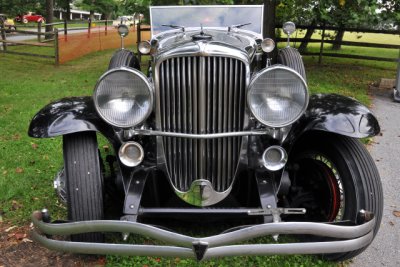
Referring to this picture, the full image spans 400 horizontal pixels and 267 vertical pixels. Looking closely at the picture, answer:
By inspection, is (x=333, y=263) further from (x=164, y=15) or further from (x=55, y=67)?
(x=55, y=67)

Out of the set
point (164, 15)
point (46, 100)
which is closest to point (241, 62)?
point (164, 15)

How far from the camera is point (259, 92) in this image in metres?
2.84

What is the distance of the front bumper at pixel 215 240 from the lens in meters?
2.42

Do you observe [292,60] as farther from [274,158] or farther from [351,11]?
[351,11]

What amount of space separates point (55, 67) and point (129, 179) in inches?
384

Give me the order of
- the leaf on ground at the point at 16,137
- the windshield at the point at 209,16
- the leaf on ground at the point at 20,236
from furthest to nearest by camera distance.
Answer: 1. the leaf on ground at the point at 16,137
2. the windshield at the point at 209,16
3. the leaf on ground at the point at 20,236

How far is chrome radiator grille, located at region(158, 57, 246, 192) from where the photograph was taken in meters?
2.79

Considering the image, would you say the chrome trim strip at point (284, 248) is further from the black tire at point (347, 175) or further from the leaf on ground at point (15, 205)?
the leaf on ground at point (15, 205)

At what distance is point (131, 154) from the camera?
118 inches

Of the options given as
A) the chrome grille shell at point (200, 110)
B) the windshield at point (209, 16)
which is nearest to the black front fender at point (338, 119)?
the chrome grille shell at point (200, 110)

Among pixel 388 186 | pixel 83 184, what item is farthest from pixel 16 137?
pixel 388 186

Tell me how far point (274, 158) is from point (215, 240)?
0.86m

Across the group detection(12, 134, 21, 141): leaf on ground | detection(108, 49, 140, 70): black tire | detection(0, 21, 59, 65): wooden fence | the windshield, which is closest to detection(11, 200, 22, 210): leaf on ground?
detection(108, 49, 140, 70): black tire

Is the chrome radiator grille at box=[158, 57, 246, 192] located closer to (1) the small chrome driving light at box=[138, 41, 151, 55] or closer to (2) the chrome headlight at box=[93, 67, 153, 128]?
(2) the chrome headlight at box=[93, 67, 153, 128]
